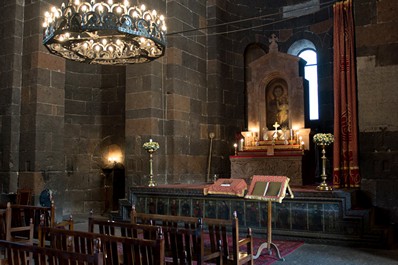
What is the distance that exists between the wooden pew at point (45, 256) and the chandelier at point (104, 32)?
285 centimetres

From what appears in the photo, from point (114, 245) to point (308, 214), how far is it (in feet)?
14.2

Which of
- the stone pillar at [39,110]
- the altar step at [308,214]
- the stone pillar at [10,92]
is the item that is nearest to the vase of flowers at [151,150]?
the altar step at [308,214]

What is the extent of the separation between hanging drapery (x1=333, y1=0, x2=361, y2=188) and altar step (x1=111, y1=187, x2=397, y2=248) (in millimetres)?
475

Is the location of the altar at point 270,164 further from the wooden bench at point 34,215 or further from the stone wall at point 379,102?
the wooden bench at point 34,215

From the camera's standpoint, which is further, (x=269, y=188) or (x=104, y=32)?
(x=269, y=188)

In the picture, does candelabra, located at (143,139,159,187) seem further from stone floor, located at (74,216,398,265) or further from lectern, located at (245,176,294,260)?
stone floor, located at (74,216,398,265)

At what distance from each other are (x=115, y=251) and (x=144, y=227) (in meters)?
0.50

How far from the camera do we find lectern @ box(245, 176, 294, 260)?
5.70 m

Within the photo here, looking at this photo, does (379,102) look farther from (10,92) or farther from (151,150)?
(10,92)

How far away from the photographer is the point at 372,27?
7105 millimetres

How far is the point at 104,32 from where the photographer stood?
572 cm

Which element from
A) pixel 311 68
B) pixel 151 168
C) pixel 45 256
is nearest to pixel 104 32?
pixel 45 256

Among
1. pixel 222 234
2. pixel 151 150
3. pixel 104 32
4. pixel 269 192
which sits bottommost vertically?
pixel 222 234

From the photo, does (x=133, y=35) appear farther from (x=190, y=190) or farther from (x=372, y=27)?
(x=372, y=27)
